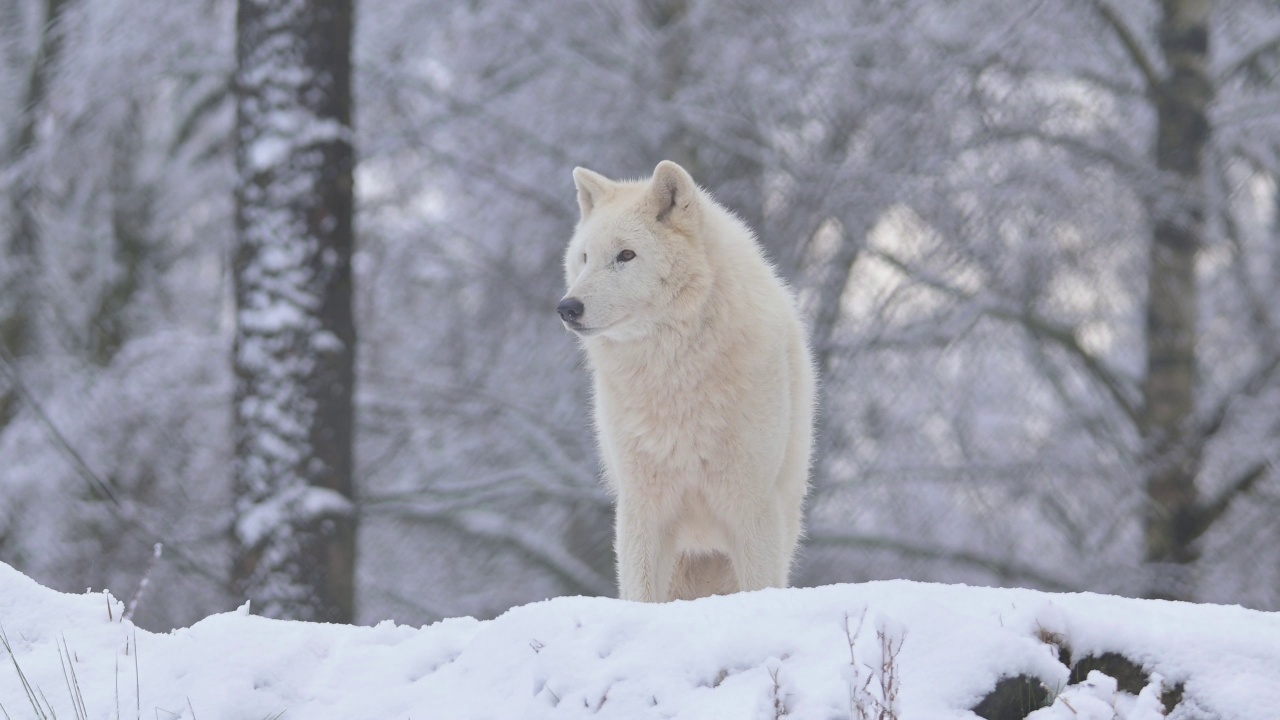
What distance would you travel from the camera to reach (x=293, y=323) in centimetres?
648

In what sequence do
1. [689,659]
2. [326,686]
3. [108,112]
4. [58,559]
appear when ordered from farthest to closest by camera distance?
[108,112] → [58,559] → [326,686] → [689,659]

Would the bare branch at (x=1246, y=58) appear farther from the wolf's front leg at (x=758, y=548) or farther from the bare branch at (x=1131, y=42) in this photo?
the wolf's front leg at (x=758, y=548)

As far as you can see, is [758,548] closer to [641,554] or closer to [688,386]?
[641,554]

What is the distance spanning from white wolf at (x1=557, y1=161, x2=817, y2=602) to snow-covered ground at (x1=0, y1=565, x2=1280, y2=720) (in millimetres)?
1199

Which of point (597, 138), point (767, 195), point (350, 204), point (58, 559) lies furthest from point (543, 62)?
point (58, 559)

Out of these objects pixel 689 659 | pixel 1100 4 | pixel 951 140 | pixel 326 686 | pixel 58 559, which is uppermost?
pixel 1100 4

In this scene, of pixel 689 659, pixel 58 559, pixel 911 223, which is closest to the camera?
pixel 689 659

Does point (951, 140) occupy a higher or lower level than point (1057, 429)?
higher

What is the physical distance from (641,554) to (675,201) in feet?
4.40

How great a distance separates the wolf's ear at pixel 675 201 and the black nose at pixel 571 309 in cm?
54

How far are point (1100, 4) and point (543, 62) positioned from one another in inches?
173

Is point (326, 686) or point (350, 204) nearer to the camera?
point (326, 686)

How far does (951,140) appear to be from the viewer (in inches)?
358

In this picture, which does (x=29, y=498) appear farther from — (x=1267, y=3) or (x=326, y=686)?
(x=1267, y=3)
